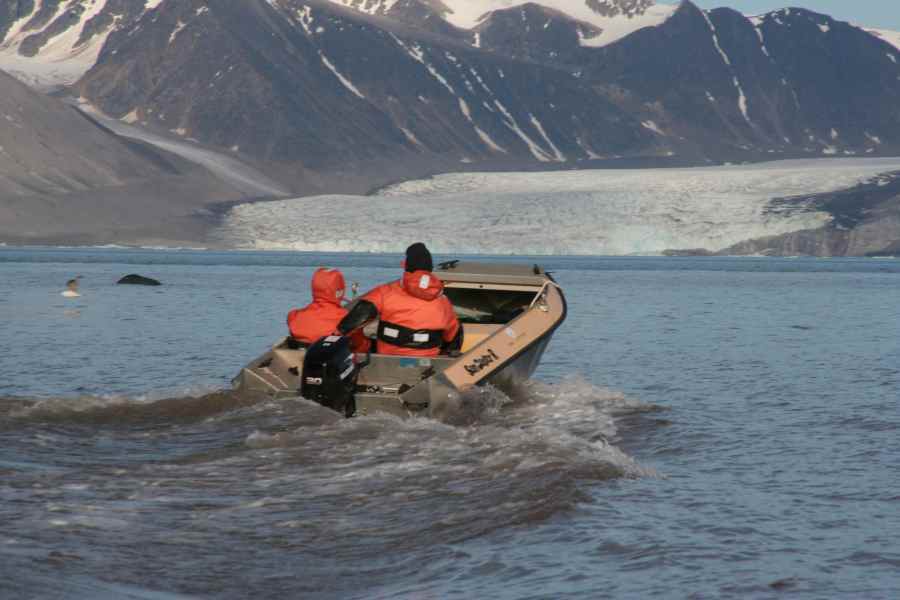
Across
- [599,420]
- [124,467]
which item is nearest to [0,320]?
[599,420]

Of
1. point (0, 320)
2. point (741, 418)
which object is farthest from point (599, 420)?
point (0, 320)

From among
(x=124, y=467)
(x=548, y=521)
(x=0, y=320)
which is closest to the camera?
(x=548, y=521)

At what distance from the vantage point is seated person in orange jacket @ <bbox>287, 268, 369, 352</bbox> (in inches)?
647

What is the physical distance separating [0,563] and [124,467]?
3855mm

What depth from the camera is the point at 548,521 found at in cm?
1068

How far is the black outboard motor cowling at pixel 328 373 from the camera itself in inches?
585

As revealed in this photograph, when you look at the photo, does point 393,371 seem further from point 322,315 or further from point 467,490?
point 467,490

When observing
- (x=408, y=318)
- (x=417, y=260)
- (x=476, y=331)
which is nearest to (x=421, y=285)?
(x=417, y=260)

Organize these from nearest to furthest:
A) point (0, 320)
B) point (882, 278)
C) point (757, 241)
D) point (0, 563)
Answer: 1. point (0, 563)
2. point (0, 320)
3. point (882, 278)
4. point (757, 241)

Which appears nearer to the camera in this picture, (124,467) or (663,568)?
(663,568)

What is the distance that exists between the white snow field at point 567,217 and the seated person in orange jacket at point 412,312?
103644 millimetres

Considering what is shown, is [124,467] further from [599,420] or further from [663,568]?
[599,420]

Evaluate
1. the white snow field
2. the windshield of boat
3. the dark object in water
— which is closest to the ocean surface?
the windshield of boat

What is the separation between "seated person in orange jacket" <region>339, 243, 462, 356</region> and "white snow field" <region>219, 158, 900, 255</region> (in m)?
104
